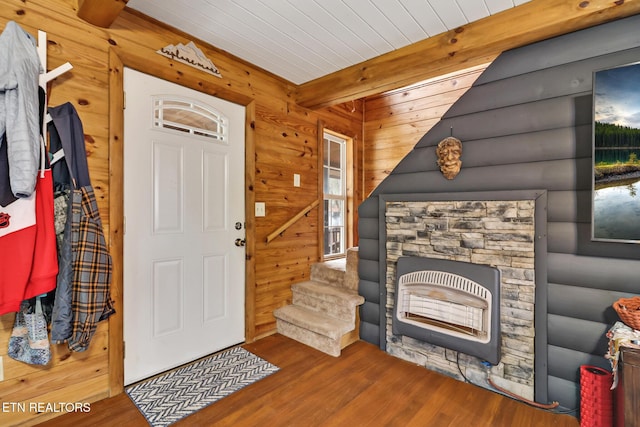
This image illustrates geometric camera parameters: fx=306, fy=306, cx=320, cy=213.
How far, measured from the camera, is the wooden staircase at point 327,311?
2.65 meters

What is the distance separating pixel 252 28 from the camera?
222 cm

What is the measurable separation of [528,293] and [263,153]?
7.71 ft

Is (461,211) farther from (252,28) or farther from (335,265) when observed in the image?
(252,28)

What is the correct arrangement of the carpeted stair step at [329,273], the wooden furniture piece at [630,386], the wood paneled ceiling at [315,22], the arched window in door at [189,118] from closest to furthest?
1. the wooden furniture piece at [630,386]
2. the wood paneled ceiling at [315,22]
3. the arched window in door at [189,118]
4. the carpeted stair step at [329,273]

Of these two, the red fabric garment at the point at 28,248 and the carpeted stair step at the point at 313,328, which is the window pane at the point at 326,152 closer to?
the carpeted stair step at the point at 313,328

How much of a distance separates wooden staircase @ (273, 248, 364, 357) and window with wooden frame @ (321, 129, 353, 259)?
0.80m

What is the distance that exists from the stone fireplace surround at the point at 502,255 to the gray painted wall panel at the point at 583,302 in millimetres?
63

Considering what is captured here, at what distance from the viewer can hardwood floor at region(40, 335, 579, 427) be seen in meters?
1.78

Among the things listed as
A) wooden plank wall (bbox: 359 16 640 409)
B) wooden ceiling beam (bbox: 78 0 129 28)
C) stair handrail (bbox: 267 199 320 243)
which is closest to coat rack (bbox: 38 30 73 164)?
wooden ceiling beam (bbox: 78 0 129 28)

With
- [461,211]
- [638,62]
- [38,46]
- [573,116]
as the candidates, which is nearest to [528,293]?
[461,211]

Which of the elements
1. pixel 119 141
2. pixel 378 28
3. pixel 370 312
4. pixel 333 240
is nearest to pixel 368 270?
pixel 370 312

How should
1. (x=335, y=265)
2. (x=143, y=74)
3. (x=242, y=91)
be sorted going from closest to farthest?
1. (x=143, y=74)
2. (x=242, y=91)
3. (x=335, y=265)

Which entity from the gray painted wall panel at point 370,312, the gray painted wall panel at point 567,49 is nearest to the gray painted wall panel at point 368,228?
the gray painted wall panel at point 370,312

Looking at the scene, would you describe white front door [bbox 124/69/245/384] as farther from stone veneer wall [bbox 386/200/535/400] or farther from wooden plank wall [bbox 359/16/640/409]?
wooden plank wall [bbox 359/16/640/409]
